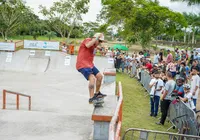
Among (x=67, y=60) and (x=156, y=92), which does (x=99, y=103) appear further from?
(x=67, y=60)

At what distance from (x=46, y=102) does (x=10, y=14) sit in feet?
122

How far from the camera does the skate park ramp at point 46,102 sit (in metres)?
5.53

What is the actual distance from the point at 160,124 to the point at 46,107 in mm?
4494

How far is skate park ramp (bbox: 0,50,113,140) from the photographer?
5.53 metres

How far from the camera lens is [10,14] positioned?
45.1m

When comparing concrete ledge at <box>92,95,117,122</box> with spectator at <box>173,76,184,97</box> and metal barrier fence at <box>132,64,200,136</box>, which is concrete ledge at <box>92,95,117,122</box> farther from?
spectator at <box>173,76,184,97</box>

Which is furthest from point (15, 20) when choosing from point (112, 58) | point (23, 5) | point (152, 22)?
point (112, 58)

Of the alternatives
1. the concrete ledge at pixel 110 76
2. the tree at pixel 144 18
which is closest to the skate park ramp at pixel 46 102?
the concrete ledge at pixel 110 76

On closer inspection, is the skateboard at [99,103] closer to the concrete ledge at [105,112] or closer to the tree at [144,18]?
the concrete ledge at [105,112]

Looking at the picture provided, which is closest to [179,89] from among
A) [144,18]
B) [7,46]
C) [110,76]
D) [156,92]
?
[156,92]

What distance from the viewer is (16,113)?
21.7ft

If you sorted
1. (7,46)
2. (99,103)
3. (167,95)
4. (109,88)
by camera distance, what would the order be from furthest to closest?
(7,46) → (109,88) → (167,95) → (99,103)

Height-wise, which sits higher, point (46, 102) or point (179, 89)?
point (179, 89)

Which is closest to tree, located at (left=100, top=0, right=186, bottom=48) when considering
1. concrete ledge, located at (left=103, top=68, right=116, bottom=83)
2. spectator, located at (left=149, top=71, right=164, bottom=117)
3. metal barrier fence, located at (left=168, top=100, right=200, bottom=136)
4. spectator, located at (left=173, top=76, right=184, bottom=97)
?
concrete ledge, located at (left=103, top=68, right=116, bottom=83)
